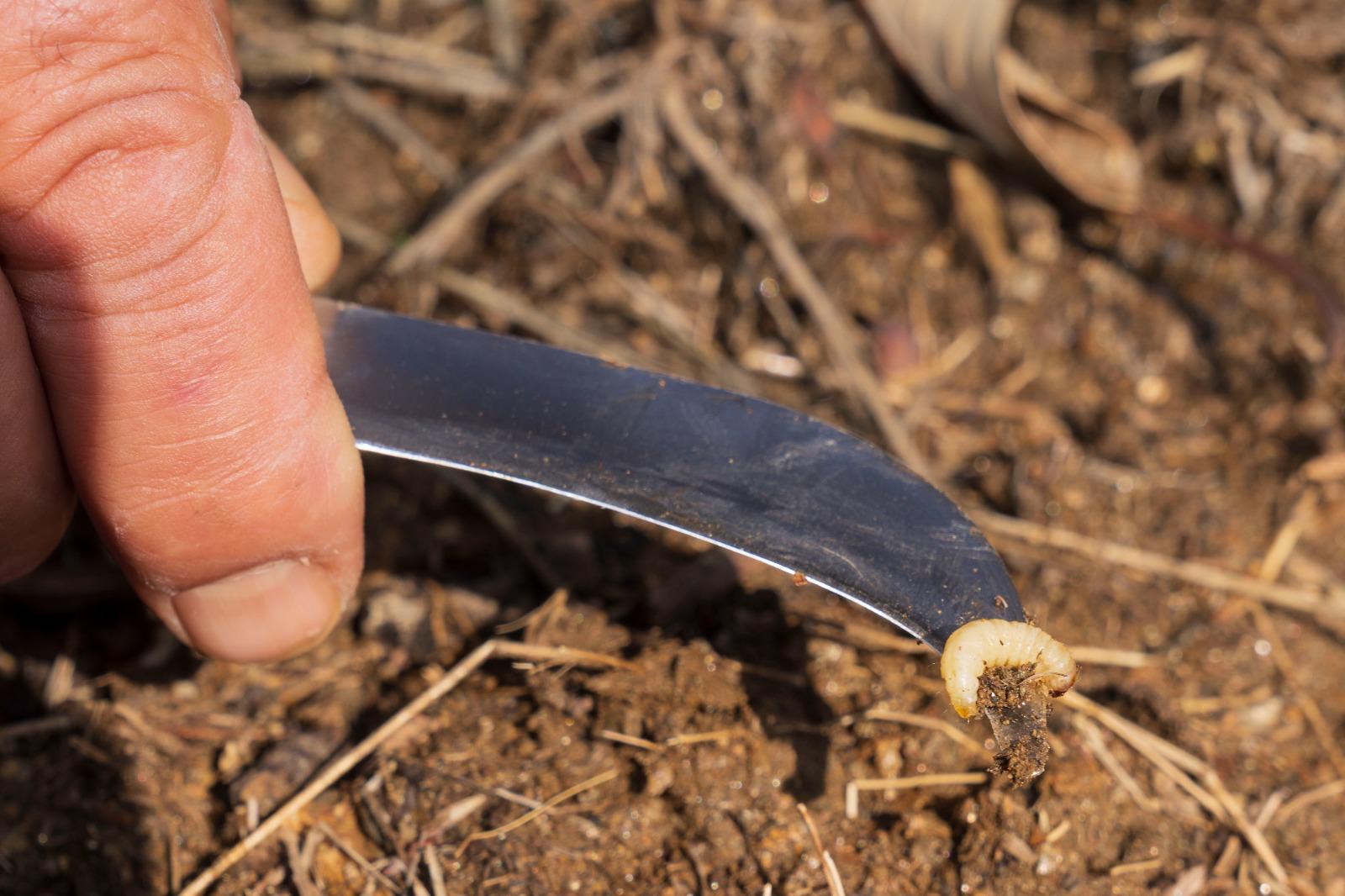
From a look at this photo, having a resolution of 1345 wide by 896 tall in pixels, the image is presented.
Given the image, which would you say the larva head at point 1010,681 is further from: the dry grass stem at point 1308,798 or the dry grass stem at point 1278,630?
the dry grass stem at point 1278,630

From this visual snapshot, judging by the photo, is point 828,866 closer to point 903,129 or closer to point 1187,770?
point 1187,770

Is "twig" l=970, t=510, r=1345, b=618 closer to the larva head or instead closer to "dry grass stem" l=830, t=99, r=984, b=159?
the larva head

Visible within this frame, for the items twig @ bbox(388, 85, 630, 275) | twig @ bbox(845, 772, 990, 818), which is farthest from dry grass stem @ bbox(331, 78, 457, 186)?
twig @ bbox(845, 772, 990, 818)

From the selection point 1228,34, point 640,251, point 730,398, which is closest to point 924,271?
point 640,251

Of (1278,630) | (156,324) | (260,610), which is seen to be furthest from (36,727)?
(1278,630)

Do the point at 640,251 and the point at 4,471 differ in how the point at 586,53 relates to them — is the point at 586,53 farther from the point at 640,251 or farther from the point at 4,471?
the point at 4,471

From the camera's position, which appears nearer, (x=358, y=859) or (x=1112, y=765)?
(x=358, y=859)

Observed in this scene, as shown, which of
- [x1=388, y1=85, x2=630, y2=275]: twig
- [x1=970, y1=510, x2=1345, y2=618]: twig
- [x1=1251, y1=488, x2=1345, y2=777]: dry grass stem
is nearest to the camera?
[x1=1251, y1=488, x2=1345, y2=777]: dry grass stem

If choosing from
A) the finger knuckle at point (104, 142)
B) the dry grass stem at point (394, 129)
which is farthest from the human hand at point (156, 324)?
the dry grass stem at point (394, 129)
